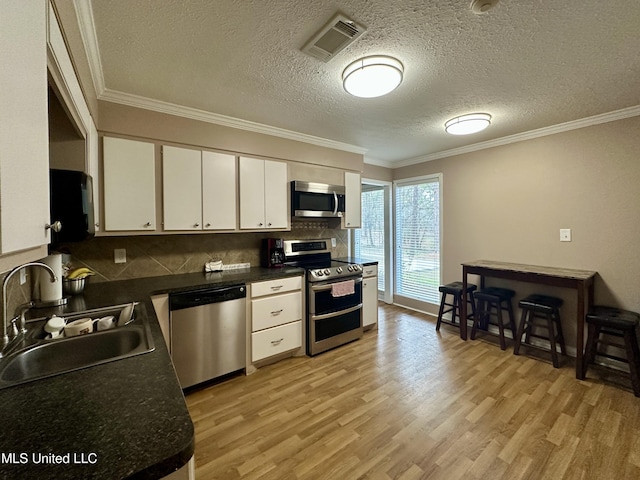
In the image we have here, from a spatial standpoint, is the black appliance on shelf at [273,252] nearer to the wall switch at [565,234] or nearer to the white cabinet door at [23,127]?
the white cabinet door at [23,127]

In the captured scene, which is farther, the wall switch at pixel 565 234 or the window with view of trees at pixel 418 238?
the window with view of trees at pixel 418 238

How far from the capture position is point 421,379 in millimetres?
2531

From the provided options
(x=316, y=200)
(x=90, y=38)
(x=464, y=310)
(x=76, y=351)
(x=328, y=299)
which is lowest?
(x=464, y=310)

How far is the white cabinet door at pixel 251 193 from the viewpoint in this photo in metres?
2.90

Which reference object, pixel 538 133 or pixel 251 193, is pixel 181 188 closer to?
pixel 251 193

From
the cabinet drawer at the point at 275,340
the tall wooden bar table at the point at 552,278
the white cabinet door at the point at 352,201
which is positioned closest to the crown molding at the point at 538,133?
the white cabinet door at the point at 352,201

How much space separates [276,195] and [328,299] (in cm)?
129

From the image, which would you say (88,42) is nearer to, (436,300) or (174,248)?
(174,248)

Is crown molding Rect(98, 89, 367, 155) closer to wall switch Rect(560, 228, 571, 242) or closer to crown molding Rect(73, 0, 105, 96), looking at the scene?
crown molding Rect(73, 0, 105, 96)

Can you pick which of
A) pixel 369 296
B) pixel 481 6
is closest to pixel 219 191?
pixel 369 296

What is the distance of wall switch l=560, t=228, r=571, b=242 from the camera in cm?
301

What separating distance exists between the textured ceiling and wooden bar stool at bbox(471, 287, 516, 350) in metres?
1.91

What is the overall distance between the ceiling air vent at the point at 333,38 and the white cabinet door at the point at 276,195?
4.76 ft

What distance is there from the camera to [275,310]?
2770mm
